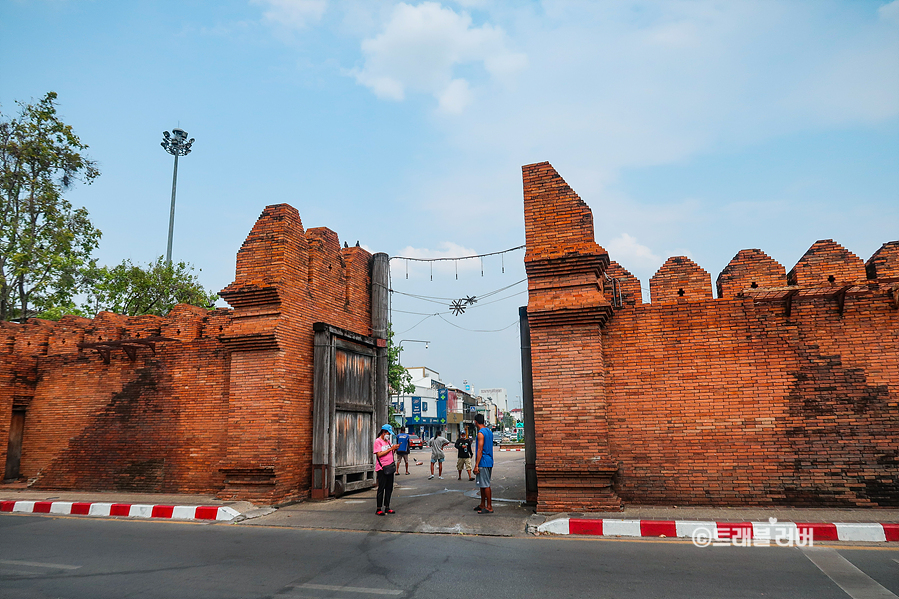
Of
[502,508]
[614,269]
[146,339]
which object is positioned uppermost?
[614,269]

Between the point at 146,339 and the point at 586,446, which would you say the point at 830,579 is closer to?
the point at 586,446

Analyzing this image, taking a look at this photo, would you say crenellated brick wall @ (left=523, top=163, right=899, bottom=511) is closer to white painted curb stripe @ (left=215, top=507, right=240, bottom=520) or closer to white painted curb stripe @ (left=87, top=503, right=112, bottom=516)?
white painted curb stripe @ (left=215, top=507, right=240, bottom=520)

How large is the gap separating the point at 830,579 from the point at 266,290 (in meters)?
9.35

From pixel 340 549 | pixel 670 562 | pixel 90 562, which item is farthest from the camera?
pixel 340 549

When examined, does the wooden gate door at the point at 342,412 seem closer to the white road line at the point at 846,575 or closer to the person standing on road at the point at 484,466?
the person standing on road at the point at 484,466

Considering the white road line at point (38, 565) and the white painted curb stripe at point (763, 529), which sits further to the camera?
the white painted curb stripe at point (763, 529)

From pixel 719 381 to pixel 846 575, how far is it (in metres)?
3.74

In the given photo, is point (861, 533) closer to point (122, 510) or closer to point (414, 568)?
point (414, 568)

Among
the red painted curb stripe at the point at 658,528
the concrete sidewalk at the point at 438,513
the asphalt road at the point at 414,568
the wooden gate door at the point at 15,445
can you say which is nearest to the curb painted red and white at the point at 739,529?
the red painted curb stripe at the point at 658,528

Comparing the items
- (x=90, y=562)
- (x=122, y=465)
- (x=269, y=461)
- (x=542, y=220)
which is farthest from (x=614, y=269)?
(x=122, y=465)

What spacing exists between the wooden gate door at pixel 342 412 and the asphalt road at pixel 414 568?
3.27 metres

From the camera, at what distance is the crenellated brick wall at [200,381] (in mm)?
10391

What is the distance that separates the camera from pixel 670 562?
588 cm

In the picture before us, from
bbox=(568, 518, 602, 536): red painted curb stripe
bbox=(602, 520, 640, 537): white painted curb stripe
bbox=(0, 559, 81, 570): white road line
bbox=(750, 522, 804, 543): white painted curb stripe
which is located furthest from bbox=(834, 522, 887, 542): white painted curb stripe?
bbox=(0, 559, 81, 570): white road line
